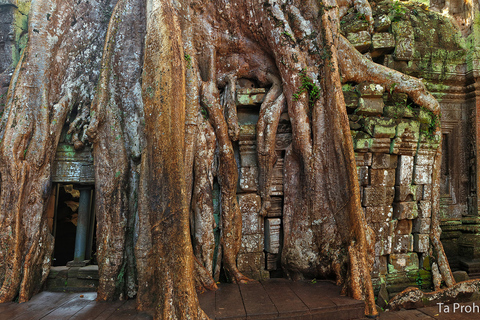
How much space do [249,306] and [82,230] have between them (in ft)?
7.89

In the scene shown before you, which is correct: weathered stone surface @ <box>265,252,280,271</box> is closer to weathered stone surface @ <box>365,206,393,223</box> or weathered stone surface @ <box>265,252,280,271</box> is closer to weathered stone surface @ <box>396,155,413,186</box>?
weathered stone surface @ <box>365,206,393,223</box>

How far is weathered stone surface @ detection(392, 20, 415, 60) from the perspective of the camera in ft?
15.5

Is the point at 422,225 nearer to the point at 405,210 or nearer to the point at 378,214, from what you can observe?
the point at 405,210

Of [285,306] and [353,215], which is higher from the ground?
[353,215]

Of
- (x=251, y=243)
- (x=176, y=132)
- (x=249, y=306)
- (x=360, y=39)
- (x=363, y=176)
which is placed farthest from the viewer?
(x=360, y=39)

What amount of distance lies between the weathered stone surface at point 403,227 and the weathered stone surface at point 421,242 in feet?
0.45

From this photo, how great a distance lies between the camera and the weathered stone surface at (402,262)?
4027mm

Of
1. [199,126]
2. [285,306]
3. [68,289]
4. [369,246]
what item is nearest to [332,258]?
[369,246]

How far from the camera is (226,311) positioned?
2.68 metres

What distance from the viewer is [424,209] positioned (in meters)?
4.16

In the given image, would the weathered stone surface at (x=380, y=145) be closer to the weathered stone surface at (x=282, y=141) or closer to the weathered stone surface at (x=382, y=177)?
the weathered stone surface at (x=382, y=177)

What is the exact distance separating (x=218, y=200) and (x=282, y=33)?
220 centimetres

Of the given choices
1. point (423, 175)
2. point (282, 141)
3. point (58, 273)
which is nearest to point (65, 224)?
point (58, 273)

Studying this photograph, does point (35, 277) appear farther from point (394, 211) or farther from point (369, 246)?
point (394, 211)
